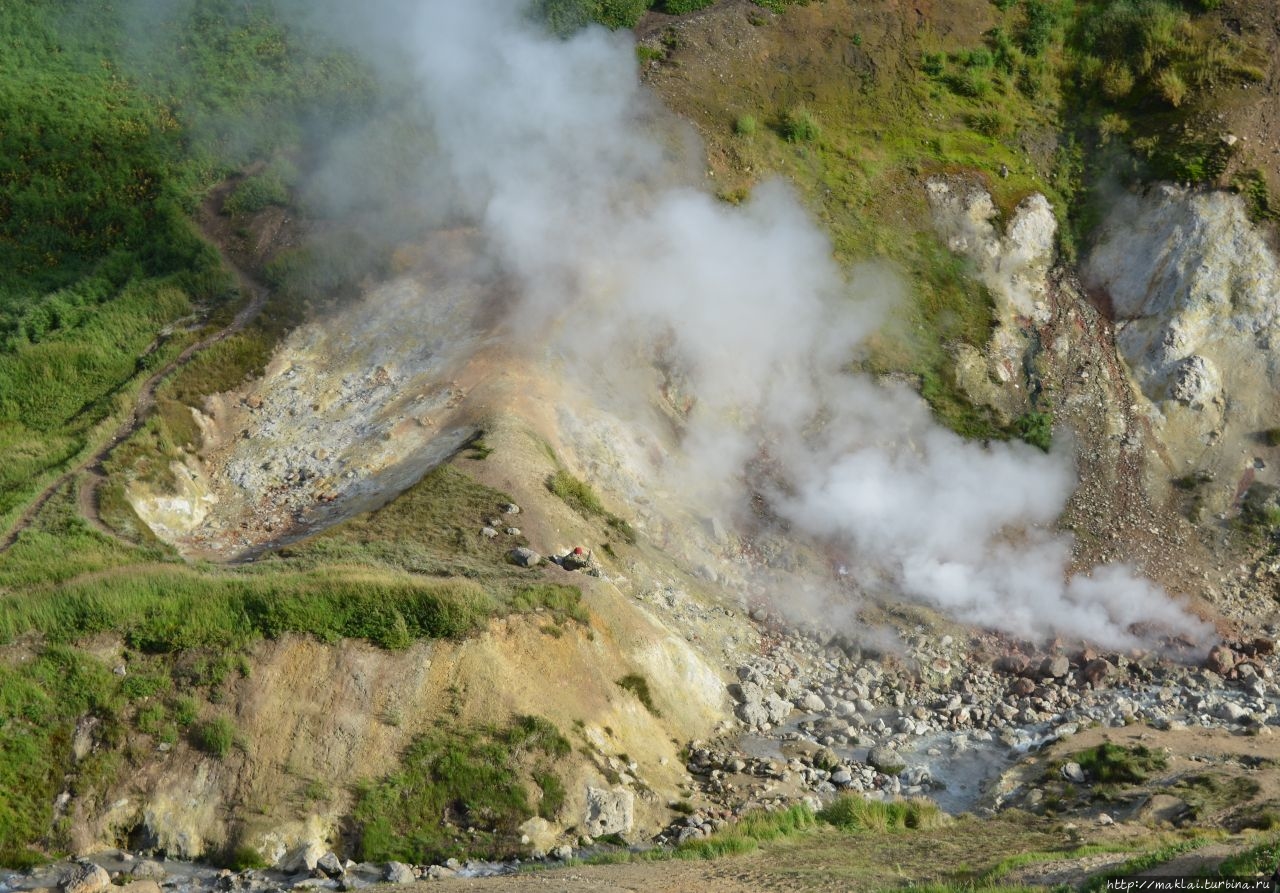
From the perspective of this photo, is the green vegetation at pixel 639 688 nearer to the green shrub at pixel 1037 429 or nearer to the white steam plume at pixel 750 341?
the white steam plume at pixel 750 341

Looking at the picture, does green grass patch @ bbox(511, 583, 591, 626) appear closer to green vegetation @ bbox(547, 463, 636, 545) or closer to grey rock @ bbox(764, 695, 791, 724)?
green vegetation @ bbox(547, 463, 636, 545)

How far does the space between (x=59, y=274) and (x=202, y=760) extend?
21363 mm

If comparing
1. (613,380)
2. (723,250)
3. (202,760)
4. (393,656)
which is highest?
(723,250)

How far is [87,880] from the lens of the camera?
15.0m

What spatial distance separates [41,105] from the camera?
37.3 metres

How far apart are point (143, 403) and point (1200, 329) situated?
30.5m

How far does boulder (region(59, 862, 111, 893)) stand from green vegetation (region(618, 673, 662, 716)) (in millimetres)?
9115

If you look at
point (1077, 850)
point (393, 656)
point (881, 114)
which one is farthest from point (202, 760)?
point (881, 114)

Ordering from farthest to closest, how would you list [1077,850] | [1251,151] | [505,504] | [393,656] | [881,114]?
[881,114]
[1251,151]
[505,504]
[393,656]
[1077,850]

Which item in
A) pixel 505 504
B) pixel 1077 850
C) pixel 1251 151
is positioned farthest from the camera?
pixel 1251 151

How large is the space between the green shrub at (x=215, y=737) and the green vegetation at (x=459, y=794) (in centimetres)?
221

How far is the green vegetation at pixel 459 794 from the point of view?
17.2m

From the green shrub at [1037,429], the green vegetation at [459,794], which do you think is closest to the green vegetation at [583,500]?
the green vegetation at [459,794]

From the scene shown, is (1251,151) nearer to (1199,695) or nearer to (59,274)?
(1199,695)
